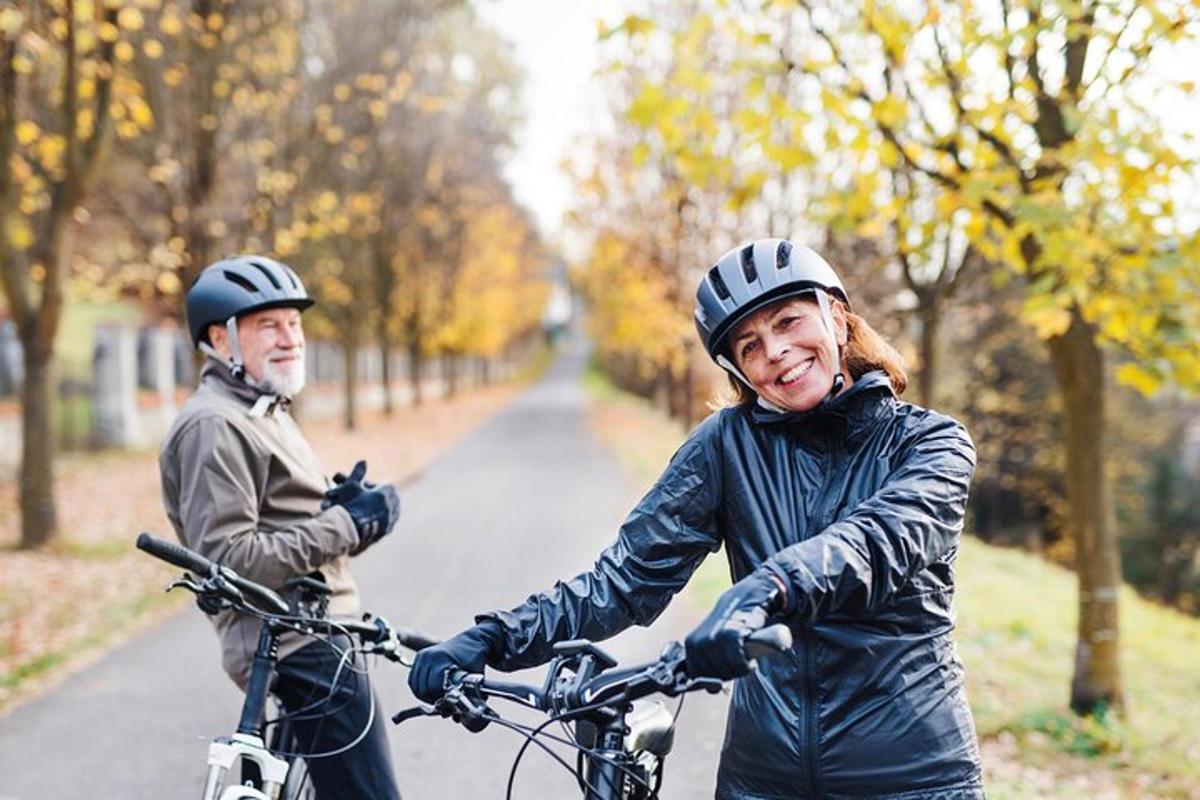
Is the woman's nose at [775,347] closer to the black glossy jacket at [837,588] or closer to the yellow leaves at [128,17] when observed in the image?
→ the black glossy jacket at [837,588]

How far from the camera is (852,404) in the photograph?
240 centimetres

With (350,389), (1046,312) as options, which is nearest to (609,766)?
(1046,312)

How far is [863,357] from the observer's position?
2.60m

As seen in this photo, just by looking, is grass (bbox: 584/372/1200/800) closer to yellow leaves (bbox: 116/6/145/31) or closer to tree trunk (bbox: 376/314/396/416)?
yellow leaves (bbox: 116/6/145/31)

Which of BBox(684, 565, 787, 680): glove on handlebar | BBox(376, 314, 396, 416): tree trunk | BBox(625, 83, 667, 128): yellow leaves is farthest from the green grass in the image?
BBox(684, 565, 787, 680): glove on handlebar

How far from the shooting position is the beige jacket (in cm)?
324

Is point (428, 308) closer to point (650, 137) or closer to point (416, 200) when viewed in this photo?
point (416, 200)

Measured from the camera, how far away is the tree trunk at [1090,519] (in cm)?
714

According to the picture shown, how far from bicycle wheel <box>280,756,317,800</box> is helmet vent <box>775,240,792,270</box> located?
202cm

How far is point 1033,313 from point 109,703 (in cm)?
583

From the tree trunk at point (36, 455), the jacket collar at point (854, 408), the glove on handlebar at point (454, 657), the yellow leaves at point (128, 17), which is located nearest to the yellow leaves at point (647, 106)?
the jacket collar at point (854, 408)

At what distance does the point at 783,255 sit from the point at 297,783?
2.19 m

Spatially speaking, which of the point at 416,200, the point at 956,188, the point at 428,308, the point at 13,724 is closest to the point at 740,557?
the point at 956,188

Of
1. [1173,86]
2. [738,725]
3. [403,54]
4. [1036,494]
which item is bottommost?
[1036,494]
